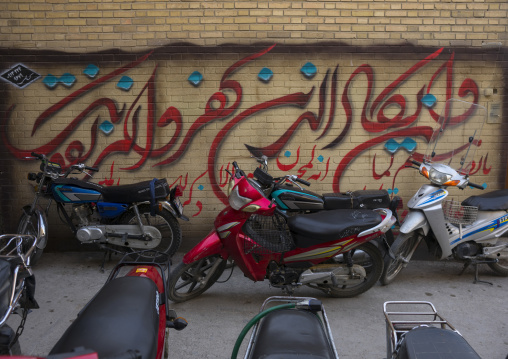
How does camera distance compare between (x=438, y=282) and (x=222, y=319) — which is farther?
(x=438, y=282)

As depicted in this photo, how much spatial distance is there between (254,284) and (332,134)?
2332mm

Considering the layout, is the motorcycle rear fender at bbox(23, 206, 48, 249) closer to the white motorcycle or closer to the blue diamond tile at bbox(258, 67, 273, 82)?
the blue diamond tile at bbox(258, 67, 273, 82)

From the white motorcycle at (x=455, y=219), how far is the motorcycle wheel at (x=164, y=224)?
100 inches

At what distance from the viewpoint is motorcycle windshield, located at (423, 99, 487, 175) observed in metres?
5.18

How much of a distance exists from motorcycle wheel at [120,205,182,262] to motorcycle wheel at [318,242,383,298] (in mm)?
2048

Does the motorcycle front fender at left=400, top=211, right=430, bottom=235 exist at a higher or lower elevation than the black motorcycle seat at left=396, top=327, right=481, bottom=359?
lower

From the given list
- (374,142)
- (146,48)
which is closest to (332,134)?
(374,142)

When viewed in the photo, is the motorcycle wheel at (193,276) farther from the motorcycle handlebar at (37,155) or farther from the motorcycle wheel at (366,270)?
the motorcycle handlebar at (37,155)

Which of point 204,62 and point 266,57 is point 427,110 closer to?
point 266,57

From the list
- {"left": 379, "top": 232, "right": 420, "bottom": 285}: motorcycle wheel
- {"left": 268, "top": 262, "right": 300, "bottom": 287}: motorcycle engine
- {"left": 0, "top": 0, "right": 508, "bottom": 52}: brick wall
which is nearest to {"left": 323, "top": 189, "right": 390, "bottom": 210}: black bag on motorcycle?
{"left": 379, "top": 232, "right": 420, "bottom": 285}: motorcycle wheel

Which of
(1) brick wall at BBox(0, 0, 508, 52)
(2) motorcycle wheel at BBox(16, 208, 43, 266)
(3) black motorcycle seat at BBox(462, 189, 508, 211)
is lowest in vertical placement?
(2) motorcycle wheel at BBox(16, 208, 43, 266)

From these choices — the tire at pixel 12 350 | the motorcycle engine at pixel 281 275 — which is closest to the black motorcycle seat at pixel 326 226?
the motorcycle engine at pixel 281 275

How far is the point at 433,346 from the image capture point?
2297 millimetres

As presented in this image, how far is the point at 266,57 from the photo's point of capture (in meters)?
5.93
